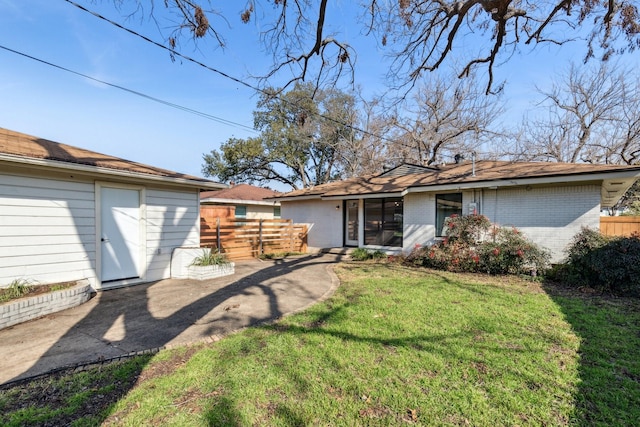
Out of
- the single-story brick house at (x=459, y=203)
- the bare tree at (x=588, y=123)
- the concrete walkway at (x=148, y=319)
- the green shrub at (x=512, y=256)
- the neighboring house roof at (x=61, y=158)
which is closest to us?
the concrete walkway at (x=148, y=319)

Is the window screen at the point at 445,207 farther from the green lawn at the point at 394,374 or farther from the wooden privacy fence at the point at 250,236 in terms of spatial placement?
the wooden privacy fence at the point at 250,236

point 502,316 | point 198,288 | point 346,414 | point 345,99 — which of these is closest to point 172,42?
point 198,288

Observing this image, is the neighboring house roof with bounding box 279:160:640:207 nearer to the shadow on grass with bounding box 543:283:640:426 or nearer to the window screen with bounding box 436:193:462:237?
the window screen with bounding box 436:193:462:237

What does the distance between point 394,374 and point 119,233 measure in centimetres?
628

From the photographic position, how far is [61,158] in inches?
215

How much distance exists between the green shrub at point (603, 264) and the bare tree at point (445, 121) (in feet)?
45.3

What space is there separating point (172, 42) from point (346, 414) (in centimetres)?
670

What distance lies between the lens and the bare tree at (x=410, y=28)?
567 cm

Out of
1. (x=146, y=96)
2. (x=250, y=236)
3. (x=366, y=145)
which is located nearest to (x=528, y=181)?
(x=250, y=236)

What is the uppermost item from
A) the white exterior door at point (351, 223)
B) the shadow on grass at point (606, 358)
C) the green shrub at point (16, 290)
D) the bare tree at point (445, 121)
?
the bare tree at point (445, 121)

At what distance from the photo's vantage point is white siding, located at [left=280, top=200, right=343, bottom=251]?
13.3 m

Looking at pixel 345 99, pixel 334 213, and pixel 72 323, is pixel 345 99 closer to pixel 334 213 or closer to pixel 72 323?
pixel 334 213

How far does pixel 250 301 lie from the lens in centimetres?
555

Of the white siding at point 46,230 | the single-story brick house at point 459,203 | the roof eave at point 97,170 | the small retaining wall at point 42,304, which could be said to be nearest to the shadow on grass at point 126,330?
the small retaining wall at point 42,304
